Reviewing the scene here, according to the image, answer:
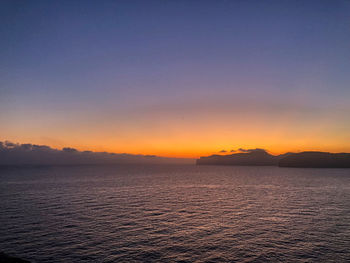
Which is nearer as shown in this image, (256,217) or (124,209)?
(256,217)

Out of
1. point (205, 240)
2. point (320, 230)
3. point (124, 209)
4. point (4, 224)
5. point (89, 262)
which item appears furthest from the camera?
point (124, 209)

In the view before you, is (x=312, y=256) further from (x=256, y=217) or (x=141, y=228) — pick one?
(x=141, y=228)

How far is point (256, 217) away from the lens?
4038 centimetres

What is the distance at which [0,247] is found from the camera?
25453 millimetres

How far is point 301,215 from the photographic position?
4206cm

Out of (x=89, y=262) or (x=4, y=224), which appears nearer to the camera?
(x=89, y=262)

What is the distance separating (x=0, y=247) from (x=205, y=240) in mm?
25780

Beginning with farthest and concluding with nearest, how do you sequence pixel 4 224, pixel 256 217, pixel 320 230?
pixel 256 217 → pixel 4 224 → pixel 320 230

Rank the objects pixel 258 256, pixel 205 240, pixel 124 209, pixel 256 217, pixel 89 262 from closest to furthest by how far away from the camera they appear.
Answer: pixel 89 262 < pixel 258 256 < pixel 205 240 < pixel 256 217 < pixel 124 209

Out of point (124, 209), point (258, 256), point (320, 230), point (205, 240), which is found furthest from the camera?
point (124, 209)

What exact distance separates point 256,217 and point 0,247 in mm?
40338

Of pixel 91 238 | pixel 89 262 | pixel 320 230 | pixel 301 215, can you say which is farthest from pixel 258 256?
pixel 301 215

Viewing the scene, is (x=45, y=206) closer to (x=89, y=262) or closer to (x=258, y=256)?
(x=89, y=262)

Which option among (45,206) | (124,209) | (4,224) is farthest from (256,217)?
(45,206)
